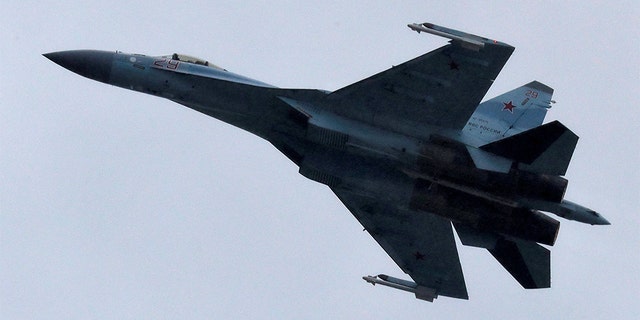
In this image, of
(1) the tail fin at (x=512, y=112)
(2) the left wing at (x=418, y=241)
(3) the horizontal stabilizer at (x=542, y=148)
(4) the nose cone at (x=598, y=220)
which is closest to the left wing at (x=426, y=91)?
(3) the horizontal stabilizer at (x=542, y=148)

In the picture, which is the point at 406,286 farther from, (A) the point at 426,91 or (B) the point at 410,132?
(A) the point at 426,91

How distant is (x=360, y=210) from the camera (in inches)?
1462

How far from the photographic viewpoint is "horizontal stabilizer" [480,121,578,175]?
107 ft

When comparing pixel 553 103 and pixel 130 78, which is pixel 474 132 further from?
pixel 130 78

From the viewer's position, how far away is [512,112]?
36.8m

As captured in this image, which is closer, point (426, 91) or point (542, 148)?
point (542, 148)

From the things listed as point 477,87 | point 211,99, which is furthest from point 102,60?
point 477,87

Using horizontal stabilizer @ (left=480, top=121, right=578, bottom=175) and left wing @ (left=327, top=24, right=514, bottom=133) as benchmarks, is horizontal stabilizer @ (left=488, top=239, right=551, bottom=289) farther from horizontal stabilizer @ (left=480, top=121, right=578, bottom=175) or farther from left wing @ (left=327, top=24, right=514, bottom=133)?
left wing @ (left=327, top=24, right=514, bottom=133)

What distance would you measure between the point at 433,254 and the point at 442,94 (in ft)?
23.2

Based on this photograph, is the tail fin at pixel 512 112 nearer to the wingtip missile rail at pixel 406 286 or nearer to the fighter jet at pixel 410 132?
the fighter jet at pixel 410 132

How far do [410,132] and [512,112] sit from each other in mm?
4769

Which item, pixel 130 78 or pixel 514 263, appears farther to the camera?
pixel 514 263

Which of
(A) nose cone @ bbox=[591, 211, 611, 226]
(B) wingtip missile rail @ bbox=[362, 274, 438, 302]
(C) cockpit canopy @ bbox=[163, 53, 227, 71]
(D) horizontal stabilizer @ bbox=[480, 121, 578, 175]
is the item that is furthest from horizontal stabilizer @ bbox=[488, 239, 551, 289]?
(C) cockpit canopy @ bbox=[163, 53, 227, 71]

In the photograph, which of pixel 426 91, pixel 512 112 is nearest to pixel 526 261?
pixel 512 112
